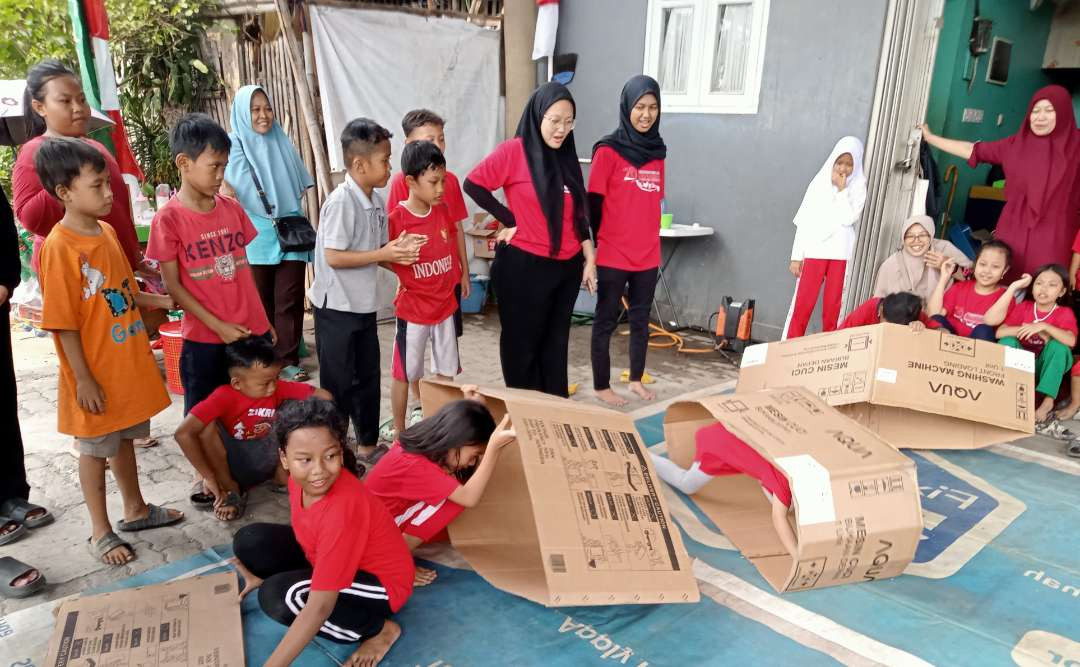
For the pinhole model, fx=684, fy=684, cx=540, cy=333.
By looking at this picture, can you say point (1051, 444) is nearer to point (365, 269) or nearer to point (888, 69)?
point (888, 69)

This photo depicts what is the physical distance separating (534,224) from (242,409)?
4.57 ft

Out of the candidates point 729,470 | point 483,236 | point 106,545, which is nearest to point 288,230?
point 106,545

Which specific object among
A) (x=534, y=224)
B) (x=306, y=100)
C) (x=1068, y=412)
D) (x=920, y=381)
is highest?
(x=306, y=100)

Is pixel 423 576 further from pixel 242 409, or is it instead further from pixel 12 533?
pixel 12 533

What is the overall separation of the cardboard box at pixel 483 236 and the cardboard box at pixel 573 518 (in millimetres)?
3522

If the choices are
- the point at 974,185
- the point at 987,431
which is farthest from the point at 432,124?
the point at 974,185

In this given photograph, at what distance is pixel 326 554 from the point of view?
1.57 meters

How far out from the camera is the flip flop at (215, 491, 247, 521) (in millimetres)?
2451

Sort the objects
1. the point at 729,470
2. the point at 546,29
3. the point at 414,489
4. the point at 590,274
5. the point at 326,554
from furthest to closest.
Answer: the point at 546,29, the point at 590,274, the point at 729,470, the point at 414,489, the point at 326,554

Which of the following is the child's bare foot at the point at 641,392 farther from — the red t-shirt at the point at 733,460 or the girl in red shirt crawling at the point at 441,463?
the girl in red shirt crawling at the point at 441,463

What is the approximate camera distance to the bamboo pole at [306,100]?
4.57 m

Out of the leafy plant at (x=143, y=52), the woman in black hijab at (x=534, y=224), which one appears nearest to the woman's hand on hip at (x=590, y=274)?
the woman in black hijab at (x=534, y=224)

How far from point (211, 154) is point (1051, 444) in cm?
389

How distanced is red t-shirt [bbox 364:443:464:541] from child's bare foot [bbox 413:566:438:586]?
10 cm
